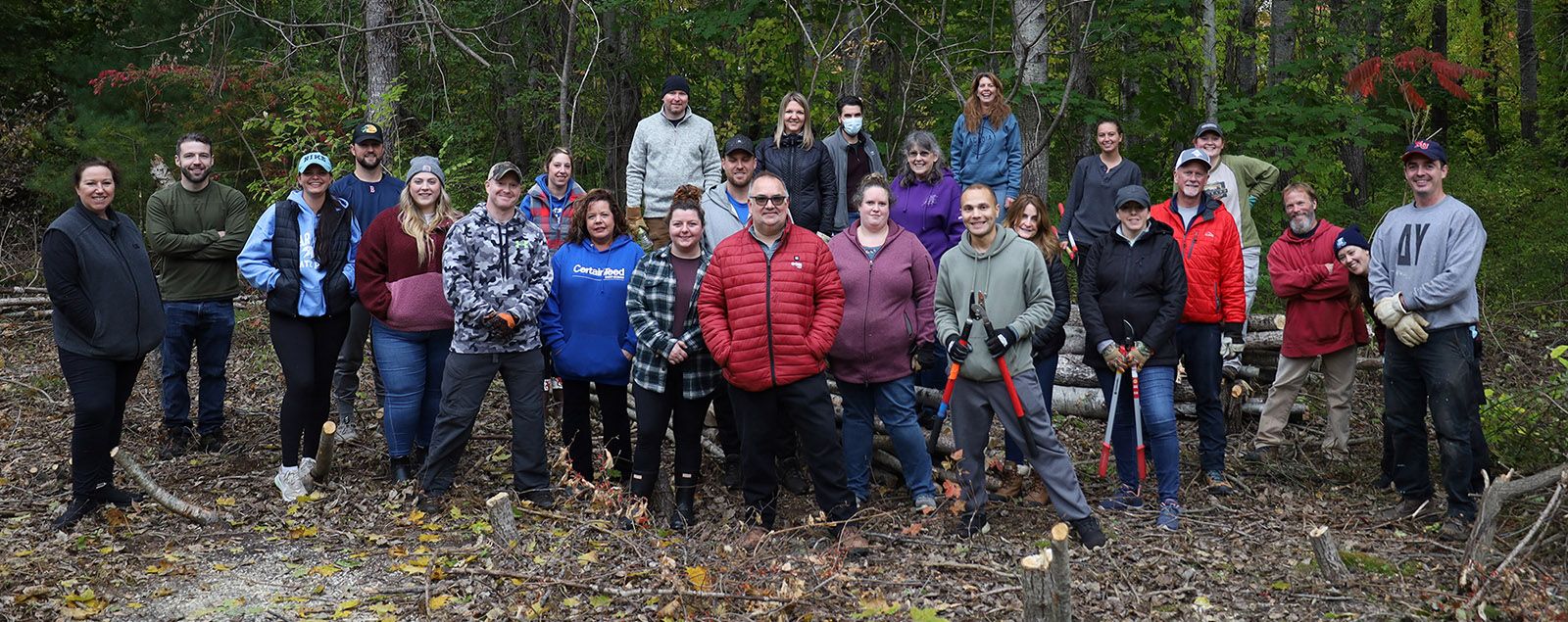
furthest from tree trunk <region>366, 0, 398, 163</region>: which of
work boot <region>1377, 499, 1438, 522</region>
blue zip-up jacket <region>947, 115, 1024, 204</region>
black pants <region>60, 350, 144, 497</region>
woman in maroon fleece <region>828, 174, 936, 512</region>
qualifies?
work boot <region>1377, 499, 1438, 522</region>

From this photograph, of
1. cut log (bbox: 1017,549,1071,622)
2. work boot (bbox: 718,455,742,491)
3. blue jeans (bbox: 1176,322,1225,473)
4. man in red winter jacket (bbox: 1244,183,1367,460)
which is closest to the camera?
cut log (bbox: 1017,549,1071,622)

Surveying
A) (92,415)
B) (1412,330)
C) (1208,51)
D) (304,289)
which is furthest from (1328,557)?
(1208,51)

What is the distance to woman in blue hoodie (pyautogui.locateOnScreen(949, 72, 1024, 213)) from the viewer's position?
737 centimetres

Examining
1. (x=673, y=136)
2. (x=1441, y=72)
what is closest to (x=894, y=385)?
(x=673, y=136)

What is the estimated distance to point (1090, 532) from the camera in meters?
5.43

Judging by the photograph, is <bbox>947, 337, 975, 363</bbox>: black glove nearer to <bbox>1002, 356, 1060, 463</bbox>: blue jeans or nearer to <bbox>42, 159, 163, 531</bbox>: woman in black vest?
<bbox>1002, 356, 1060, 463</bbox>: blue jeans

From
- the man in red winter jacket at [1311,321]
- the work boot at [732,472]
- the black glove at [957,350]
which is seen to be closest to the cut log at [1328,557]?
the black glove at [957,350]

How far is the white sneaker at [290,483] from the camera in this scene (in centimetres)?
629

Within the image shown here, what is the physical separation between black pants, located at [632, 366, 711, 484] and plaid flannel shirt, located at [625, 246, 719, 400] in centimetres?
7

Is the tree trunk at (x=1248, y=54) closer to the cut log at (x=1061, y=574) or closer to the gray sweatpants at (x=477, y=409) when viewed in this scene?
the gray sweatpants at (x=477, y=409)

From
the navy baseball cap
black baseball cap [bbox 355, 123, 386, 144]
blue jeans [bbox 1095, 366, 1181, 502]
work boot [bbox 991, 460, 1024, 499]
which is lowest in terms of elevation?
work boot [bbox 991, 460, 1024, 499]

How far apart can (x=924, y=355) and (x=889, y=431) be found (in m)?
0.48

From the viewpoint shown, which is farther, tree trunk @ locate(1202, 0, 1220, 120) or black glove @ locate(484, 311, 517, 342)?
tree trunk @ locate(1202, 0, 1220, 120)

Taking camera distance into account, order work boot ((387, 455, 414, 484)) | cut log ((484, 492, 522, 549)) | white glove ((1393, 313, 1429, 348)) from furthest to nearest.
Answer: work boot ((387, 455, 414, 484)) → white glove ((1393, 313, 1429, 348)) → cut log ((484, 492, 522, 549))
